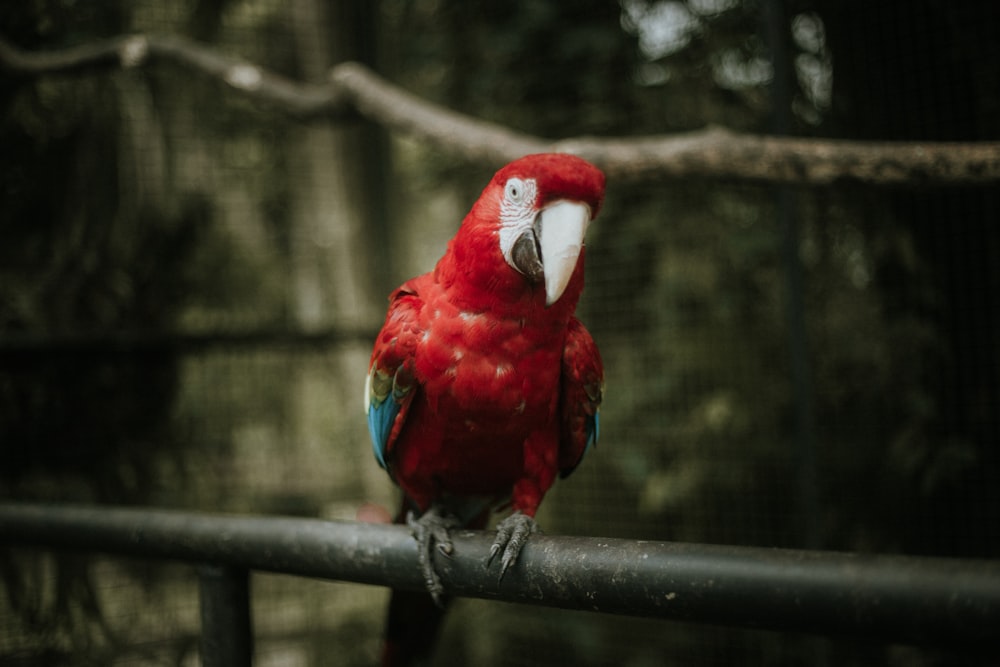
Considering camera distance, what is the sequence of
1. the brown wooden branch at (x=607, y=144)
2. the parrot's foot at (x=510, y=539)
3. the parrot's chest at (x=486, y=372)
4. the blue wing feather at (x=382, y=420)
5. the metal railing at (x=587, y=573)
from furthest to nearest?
the brown wooden branch at (x=607, y=144), the blue wing feather at (x=382, y=420), the parrot's chest at (x=486, y=372), the parrot's foot at (x=510, y=539), the metal railing at (x=587, y=573)

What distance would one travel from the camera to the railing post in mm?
979

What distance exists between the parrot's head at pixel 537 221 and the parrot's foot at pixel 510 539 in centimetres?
30

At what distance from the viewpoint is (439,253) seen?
286 cm

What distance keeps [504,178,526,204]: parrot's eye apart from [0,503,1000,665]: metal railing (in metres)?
0.46

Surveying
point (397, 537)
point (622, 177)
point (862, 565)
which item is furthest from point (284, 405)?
point (862, 565)

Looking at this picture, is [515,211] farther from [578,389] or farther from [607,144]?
[607,144]

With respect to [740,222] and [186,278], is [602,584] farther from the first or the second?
[186,278]

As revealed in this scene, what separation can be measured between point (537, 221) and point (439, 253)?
187 cm

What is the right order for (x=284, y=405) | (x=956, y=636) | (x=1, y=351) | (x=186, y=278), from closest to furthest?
(x=956, y=636)
(x=1, y=351)
(x=186, y=278)
(x=284, y=405)

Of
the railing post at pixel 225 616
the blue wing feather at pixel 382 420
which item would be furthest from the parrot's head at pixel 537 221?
the railing post at pixel 225 616

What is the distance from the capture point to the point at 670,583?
2.21 ft

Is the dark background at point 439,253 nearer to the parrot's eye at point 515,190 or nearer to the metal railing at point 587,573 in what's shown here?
the parrot's eye at point 515,190

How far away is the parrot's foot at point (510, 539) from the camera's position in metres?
0.88

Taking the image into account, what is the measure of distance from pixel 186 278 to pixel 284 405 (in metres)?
0.57
